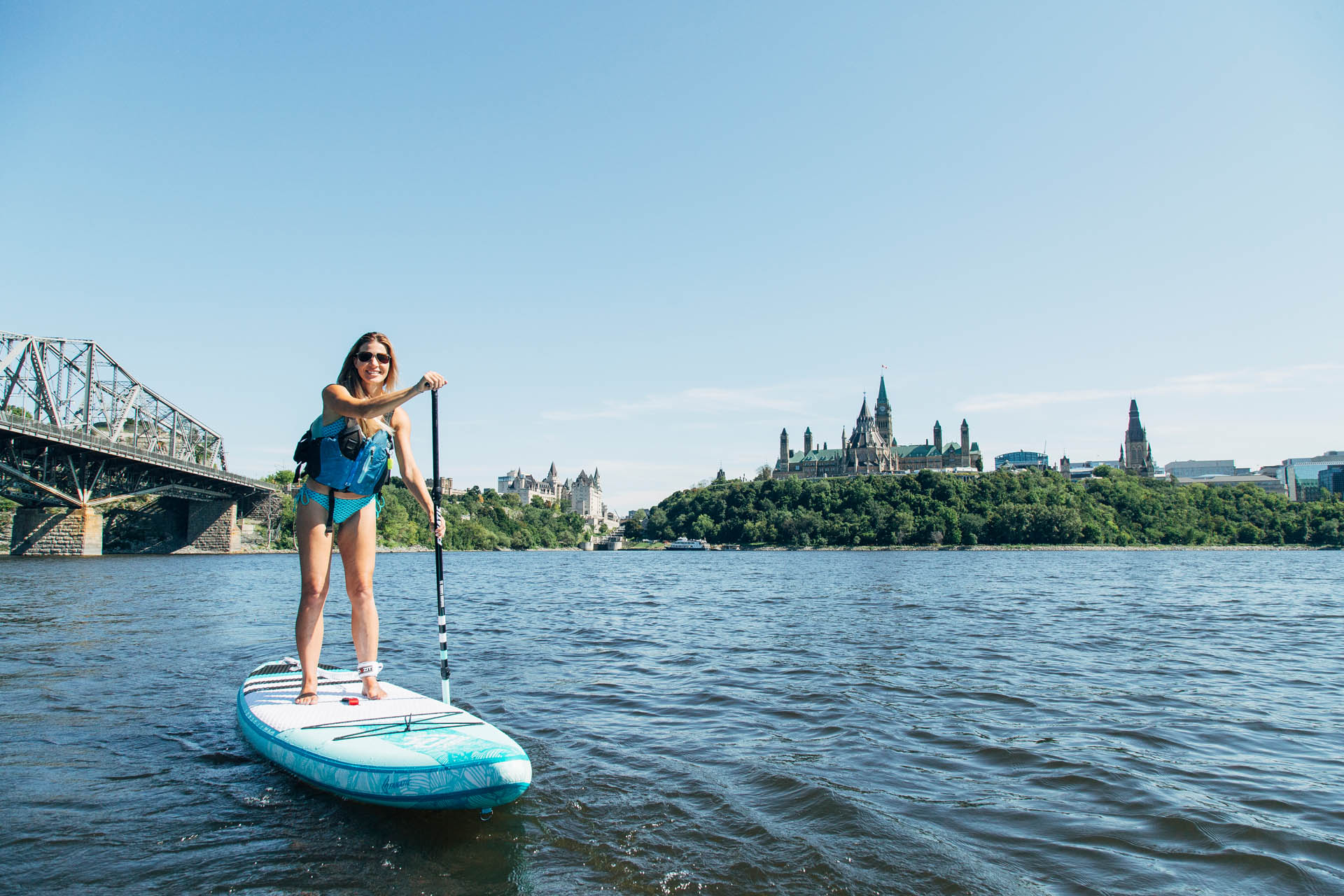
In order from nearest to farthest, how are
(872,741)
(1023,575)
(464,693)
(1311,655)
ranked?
(872,741) → (464,693) → (1311,655) → (1023,575)

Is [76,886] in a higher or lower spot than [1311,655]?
higher

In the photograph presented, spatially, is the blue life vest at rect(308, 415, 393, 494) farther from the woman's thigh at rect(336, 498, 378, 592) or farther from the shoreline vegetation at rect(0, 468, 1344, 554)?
the shoreline vegetation at rect(0, 468, 1344, 554)

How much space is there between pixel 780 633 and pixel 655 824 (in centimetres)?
1117

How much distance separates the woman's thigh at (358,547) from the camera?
20.1 ft

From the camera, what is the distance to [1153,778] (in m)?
6.39

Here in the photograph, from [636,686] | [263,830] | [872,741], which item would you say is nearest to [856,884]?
[872,741]

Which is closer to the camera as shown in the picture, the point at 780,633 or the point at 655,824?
the point at 655,824

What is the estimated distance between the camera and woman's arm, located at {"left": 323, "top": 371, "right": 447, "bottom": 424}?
18.1ft

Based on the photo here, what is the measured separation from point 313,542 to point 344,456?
0.72 meters

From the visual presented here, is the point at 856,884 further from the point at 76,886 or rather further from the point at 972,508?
the point at 972,508

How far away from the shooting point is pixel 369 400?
5.63 metres

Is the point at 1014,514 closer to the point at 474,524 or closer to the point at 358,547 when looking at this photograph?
the point at 474,524

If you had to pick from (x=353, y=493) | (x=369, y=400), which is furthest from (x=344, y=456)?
(x=369, y=400)

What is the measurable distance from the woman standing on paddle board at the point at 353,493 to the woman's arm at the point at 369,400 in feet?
0.07
